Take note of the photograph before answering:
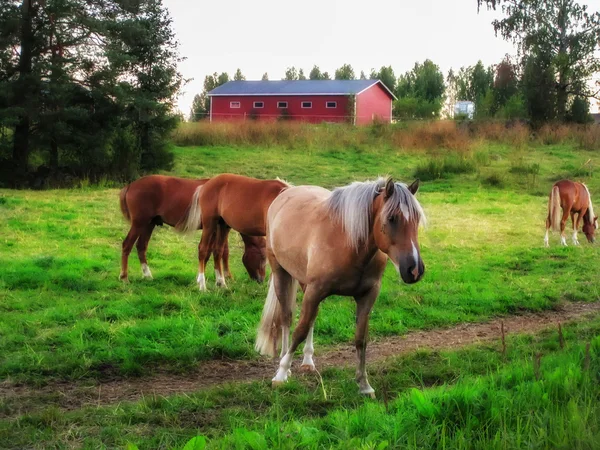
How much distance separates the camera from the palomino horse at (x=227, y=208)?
8.56 metres

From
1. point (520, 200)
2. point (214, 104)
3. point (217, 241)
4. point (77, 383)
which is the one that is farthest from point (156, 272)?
point (214, 104)

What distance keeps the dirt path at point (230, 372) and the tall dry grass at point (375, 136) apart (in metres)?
19.2

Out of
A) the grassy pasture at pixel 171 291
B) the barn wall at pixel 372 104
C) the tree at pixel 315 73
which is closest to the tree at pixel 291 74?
the tree at pixel 315 73

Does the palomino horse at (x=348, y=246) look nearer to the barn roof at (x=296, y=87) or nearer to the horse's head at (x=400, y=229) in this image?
the horse's head at (x=400, y=229)

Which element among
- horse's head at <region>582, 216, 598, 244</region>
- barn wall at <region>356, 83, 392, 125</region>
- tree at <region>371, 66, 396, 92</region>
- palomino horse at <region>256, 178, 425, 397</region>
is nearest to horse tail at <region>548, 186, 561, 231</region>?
horse's head at <region>582, 216, 598, 244</region>

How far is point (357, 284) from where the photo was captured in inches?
190

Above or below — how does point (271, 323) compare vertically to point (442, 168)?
below

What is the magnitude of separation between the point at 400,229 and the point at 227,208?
15.6 ft

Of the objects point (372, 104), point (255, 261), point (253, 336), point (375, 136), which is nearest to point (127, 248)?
point (255, 261)

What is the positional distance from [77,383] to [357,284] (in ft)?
7.87

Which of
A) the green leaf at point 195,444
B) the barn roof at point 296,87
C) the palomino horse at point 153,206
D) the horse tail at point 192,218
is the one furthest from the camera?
the barn roof at point 296,87

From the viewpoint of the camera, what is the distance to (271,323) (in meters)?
5.79

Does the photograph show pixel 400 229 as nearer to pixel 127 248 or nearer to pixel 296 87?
pixel 127 248

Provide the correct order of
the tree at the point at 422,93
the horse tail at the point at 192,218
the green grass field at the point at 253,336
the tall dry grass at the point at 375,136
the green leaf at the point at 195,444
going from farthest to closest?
the tree at the point at 422,93, the tall dry grass at the point at 375,136, the horse tail at the point at 192,218, the green grass field at the point at 253,336, the green leaf at the point at 195,444
